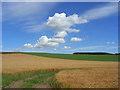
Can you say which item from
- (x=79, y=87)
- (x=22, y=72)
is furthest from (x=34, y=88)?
(x=22, y=72)

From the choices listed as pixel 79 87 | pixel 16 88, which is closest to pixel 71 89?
pixel 79 87

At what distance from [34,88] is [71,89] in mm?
3830

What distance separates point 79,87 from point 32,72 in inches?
467

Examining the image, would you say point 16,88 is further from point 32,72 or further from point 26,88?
point 32,72

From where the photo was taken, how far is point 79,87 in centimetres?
914

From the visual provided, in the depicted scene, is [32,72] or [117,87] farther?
[32,72]

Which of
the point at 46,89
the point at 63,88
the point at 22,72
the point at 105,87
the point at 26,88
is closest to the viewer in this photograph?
the point at 105,87

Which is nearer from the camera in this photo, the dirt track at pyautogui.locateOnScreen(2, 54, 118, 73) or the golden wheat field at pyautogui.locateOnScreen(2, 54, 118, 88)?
the golden wheat field at pyautogui.locateOnScreen(2, 54, 118, 88)

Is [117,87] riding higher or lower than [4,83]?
higher

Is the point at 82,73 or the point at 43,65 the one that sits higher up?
the point at 82,73

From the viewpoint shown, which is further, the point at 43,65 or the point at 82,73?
the point at 43,65

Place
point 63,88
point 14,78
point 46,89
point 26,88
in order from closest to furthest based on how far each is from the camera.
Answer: point 63,88
point 46,89
point 26,88
point 14,78

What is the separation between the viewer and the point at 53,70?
2156 centimetres

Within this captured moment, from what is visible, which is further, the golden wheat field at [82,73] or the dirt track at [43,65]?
the dirt track at [43,65]
